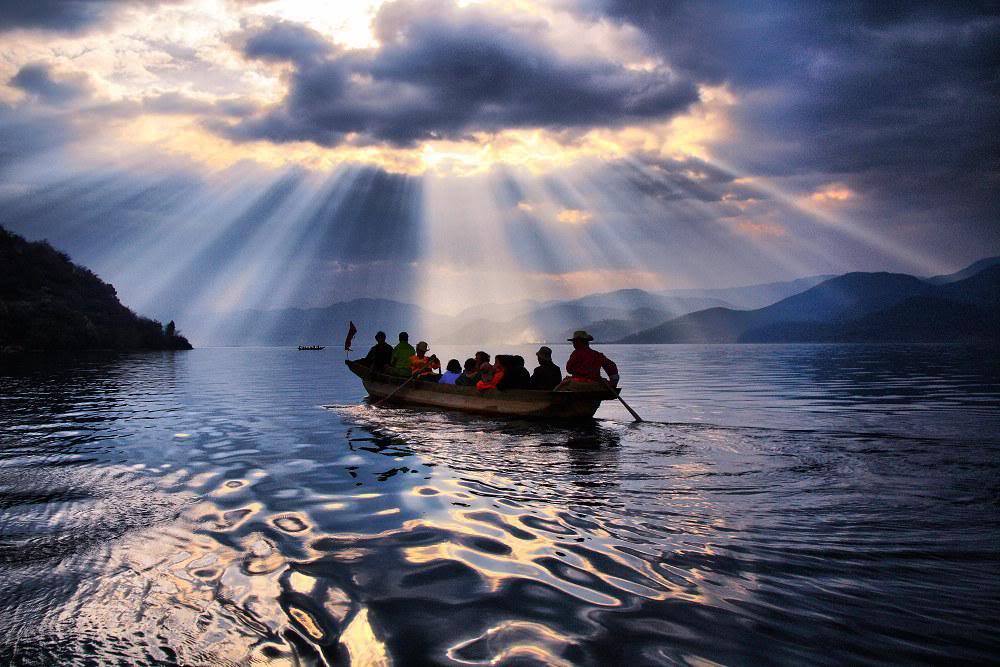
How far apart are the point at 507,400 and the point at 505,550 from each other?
40.3 feet

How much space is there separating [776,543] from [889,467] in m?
6.03

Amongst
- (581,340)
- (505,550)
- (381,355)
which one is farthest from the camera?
(381,355)

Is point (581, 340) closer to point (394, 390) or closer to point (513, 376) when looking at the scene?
point (513, 376)

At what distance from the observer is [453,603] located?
519cm

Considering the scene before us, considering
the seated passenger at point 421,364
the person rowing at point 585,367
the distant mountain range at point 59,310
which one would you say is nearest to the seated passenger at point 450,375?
the seated passenger at point 421,364

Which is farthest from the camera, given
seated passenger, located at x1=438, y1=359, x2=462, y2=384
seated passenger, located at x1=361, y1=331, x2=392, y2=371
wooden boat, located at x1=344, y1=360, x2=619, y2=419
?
seated passenger, located at x1=361, y1=331, x2=392, y2=371

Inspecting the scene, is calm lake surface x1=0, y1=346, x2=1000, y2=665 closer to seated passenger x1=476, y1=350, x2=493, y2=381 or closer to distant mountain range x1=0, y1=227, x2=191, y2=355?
seated passenger x1=476, y1=350, x2=493, y2=381

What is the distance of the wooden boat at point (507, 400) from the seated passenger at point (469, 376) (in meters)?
0.61

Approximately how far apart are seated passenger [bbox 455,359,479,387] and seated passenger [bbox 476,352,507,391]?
3.78 feet

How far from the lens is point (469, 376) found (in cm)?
2098

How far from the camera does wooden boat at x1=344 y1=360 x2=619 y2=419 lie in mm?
17781

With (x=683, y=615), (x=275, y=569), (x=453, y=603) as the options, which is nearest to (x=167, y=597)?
(x=275, y=569)

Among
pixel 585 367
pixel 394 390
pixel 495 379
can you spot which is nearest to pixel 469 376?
pixel 495 379

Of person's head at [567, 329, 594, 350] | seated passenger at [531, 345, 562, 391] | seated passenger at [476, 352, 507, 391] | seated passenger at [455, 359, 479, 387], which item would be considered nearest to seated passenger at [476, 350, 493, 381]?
seated passenger at [476, 352, 507, 391]
